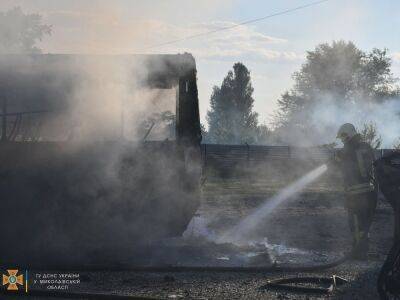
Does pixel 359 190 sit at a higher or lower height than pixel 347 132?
lower

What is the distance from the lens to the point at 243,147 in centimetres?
2555

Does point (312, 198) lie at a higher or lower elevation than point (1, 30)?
lower

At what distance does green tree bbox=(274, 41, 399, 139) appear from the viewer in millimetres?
45594

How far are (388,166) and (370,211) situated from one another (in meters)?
2.41

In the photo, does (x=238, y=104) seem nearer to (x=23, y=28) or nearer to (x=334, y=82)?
(x=334, y=82)

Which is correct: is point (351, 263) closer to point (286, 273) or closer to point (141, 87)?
point (286, 273)

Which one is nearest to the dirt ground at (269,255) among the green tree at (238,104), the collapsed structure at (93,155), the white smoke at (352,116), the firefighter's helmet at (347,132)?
the collapsed structure at (93,155)

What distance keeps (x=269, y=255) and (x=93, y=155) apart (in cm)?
298

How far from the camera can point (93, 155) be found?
6.83 metres

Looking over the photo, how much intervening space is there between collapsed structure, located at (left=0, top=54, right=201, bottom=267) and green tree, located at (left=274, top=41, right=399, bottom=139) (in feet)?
130

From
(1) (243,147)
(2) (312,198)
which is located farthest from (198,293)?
(1) (243,147)
